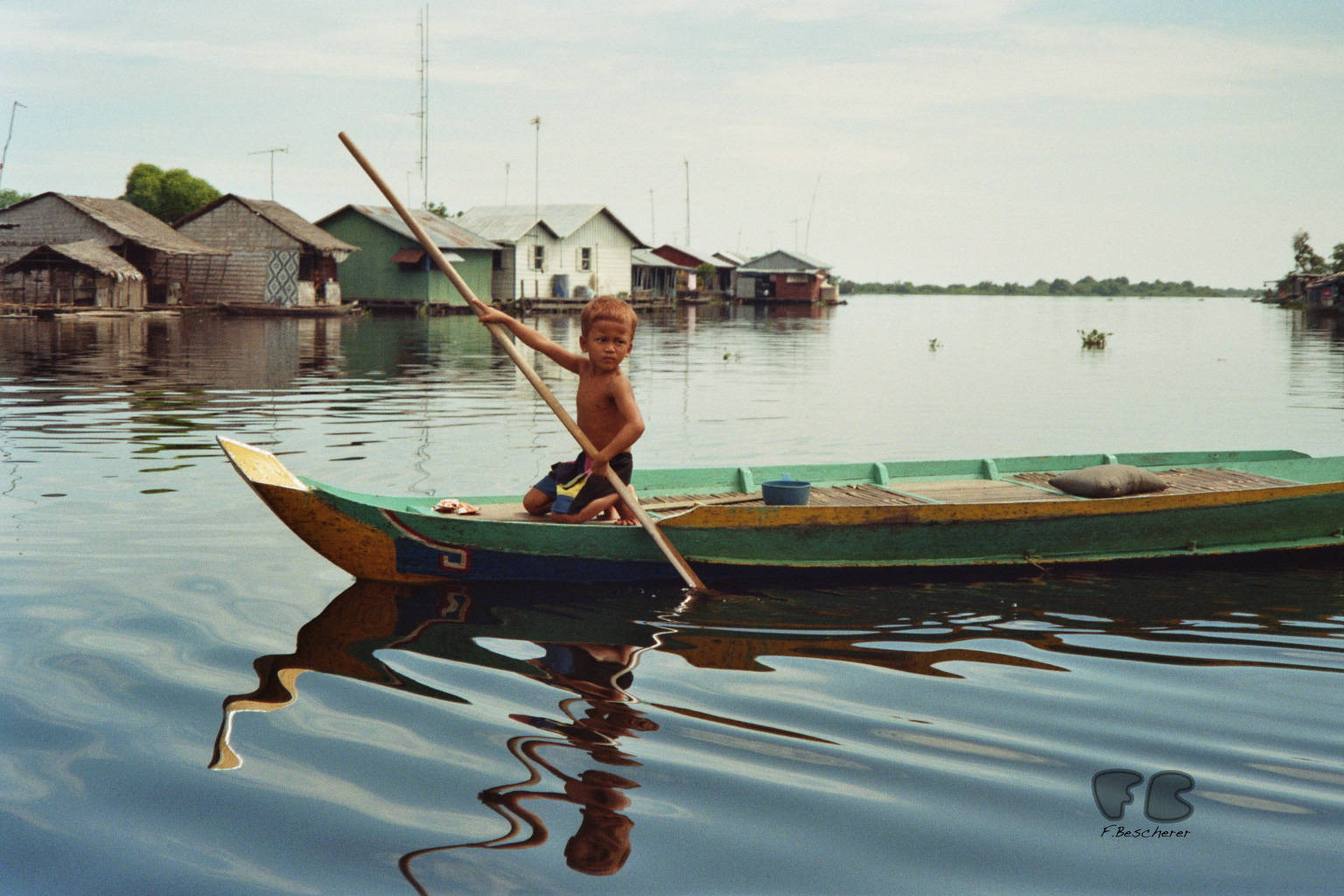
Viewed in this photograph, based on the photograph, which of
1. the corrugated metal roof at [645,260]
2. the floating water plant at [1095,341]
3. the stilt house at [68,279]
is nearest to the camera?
the floating water plant at [1095,341]

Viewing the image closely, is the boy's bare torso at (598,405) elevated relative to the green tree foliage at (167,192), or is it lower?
lower

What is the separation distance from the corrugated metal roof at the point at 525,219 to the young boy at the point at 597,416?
1537 inches

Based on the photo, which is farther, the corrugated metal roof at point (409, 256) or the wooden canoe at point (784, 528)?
the corrugated metal roof at point (409, 256)

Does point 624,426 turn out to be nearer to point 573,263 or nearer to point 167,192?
point 573,263

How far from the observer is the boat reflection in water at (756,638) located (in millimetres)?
4457

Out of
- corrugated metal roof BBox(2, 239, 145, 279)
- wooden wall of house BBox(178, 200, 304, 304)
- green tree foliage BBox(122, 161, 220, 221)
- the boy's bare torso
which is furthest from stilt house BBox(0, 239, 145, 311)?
the boy's bare torso

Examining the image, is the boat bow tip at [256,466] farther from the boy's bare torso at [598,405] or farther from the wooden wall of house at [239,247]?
the wooden wall of house at [239,247]

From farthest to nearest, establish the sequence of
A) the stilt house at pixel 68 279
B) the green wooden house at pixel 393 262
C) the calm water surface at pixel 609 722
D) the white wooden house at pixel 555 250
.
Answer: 1. the white wooden house at pixel 555 250
2. the green wooden house at pixel 393 262
3. the stilt house at pixel 68 279
4. the calm water surface at pixel 609 722

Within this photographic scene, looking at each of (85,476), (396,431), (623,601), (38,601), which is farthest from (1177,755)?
(396,431)

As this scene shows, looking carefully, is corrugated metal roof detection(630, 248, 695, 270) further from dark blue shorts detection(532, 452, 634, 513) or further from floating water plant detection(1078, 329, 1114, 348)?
dark blue shorts detection(532, 452, 634, 513)

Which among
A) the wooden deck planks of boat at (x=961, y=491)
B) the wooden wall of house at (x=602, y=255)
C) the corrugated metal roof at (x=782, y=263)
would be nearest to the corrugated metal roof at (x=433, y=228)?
the wooden wall of house at (x=602, y=255)

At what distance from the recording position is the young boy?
6246 millimetres

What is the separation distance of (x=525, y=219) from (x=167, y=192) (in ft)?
63.5

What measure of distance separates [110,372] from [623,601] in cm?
1544
